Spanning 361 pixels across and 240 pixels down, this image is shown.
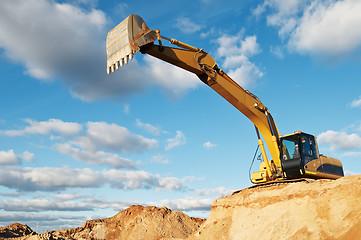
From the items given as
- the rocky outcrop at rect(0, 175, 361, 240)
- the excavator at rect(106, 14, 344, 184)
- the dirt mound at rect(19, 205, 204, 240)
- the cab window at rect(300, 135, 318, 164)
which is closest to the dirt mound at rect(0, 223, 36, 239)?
the dirt mound at rect(19, 205, 204, 240)

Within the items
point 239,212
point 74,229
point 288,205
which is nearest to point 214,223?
point 239,212

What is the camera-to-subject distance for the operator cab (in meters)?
12.6

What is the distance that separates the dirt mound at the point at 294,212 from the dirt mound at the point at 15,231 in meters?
29.0

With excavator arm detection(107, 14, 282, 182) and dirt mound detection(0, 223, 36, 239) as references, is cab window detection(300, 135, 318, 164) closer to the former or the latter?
excavator arm detection(107, 14, 282, 182)

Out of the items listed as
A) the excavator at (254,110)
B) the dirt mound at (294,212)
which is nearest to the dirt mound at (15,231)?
the dirt mound at (294,212)

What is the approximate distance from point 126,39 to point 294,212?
7.91 m

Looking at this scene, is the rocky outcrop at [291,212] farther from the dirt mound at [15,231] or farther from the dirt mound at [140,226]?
the dirt mound at [15,231]

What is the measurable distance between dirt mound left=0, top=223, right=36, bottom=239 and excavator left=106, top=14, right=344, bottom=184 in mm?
30499

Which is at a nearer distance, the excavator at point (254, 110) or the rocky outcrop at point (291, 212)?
the rocky outcrop at point (291, 212)

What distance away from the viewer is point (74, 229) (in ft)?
128

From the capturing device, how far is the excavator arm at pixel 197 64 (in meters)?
10.5

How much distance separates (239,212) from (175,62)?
21.6 ft

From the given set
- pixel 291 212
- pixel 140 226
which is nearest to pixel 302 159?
pixel 291 212

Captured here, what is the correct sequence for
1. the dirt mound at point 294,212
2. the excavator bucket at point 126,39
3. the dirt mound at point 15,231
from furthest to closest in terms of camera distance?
the dirt mound at point 15,231 → the excavator bucket at point 126,39 → the dirt mound at point 294,212
